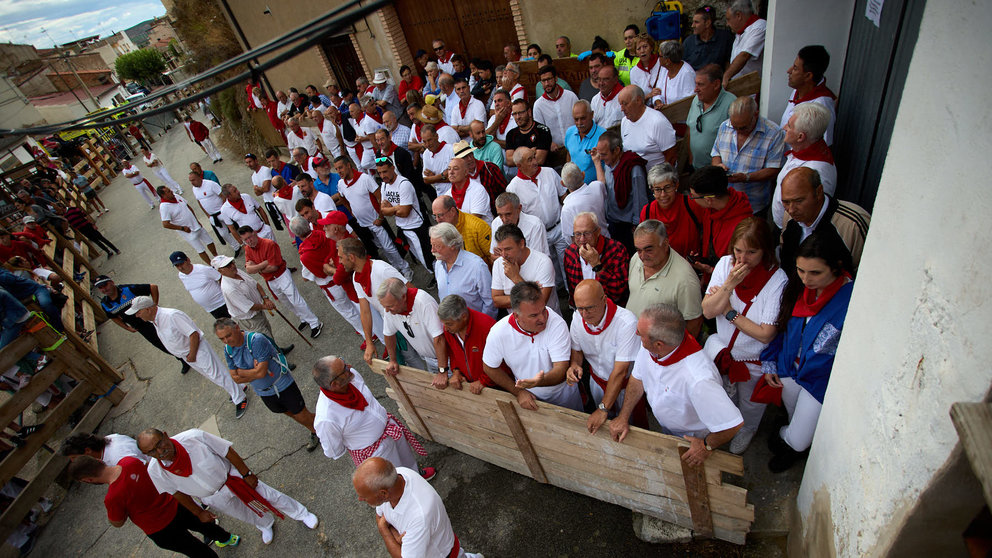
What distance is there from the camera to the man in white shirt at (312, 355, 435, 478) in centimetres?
377

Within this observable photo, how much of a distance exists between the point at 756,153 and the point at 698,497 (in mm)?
3031

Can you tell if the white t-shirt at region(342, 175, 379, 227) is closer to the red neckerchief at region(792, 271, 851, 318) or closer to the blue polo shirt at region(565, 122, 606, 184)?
the blue polo shirt at region(565, 122, 606, 184)

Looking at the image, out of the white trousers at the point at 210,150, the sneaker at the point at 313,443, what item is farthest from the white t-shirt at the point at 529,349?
the white trousers at the point at 210,150

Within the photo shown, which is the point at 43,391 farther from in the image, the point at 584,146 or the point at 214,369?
the point at 584,146

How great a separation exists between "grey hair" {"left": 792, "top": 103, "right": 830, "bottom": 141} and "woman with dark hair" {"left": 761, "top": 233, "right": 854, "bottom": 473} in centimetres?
129

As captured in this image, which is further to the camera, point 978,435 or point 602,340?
point 602,340

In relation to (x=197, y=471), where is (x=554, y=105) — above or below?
above

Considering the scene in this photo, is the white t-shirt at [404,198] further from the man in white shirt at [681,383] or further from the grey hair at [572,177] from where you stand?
the man in white shirt at [681,383]

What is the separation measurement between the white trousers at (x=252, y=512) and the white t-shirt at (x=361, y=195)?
3.88 meters

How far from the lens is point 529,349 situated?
140 inches

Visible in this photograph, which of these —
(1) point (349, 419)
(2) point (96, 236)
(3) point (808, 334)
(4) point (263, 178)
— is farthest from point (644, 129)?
(2) point (96, 236)

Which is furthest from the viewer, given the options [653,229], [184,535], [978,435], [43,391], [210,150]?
[210,150]

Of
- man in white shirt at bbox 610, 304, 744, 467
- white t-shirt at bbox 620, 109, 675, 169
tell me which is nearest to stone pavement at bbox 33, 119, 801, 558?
man in white shirt at bbox 610, 304, 744, 467

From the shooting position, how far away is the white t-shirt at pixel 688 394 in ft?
8.86
